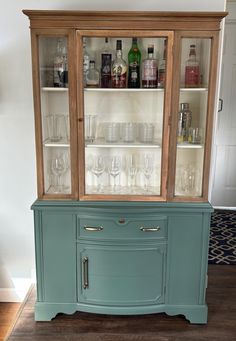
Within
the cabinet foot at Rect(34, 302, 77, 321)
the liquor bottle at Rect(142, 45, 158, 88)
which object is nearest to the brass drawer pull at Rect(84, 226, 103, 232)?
the cabinet foot at Rect(34, 302, 77, 321)

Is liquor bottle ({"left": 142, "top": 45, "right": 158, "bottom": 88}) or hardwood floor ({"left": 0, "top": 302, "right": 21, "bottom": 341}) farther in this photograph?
hardwood floor ({"left": 0, "top": 302, "right": 21, "bottom": 341})

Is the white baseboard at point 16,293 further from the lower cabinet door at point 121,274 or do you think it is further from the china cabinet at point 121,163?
the lower cabinet door at point 121,274

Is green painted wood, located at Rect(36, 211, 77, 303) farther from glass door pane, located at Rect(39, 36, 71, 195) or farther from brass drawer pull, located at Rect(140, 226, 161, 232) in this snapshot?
brass drawer pull, located at Rect(140, 226, 161, 232)

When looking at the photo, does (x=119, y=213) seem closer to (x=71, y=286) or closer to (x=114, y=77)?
(x=71, y=286)

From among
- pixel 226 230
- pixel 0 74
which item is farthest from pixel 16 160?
pixel 226 230

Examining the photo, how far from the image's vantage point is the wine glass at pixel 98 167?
2.29m

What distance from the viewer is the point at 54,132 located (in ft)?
7.23

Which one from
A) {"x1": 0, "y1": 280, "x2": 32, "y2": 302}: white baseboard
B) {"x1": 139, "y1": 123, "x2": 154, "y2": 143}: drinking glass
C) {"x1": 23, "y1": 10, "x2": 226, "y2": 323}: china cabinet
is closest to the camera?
{"x1": 23, "y1": 10, "x2": 226, "y2": 323}: china cabinet

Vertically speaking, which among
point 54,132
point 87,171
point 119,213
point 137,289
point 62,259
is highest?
point 54,132

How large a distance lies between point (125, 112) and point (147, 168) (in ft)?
1.34

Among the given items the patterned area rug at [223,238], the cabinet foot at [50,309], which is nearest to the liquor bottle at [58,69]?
the cabinet foot at [50,309]

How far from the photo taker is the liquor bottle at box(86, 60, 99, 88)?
2125 mm

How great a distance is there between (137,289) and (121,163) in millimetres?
847

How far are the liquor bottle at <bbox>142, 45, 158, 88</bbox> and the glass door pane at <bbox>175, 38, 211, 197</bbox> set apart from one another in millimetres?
173
